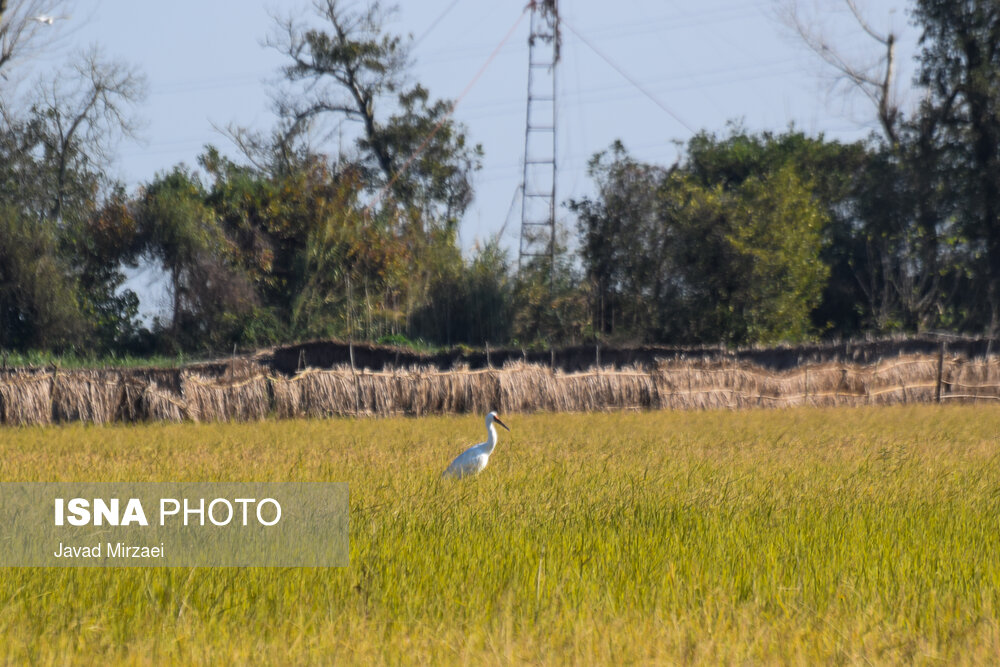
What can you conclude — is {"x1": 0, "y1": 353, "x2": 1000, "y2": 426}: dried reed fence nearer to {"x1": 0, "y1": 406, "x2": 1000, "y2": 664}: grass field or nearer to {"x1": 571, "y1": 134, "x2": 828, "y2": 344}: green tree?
{"x1": 571, "y1": 134, "x2": 828, "y2": 344}: green tree

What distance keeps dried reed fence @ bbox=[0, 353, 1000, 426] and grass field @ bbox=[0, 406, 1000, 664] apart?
7.14m

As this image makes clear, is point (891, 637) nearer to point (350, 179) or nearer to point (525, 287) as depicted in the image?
point (525, 287)

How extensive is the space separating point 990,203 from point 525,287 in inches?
491

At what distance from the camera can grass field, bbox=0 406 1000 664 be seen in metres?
3.71

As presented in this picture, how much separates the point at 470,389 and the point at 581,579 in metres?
13.7

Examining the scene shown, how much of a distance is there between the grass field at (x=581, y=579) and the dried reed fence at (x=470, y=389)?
7.14 metres

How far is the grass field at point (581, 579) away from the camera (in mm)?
3709

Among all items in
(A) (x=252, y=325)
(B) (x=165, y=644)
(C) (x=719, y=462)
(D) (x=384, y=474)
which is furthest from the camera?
(A) (x=252, y=325)

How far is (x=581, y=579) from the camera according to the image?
15.0 ft

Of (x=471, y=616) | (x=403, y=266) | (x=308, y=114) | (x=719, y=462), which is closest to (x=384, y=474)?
(x=719, y=462)

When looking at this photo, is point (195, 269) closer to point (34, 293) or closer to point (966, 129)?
point (34, 293)

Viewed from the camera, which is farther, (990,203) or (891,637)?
(990,203)

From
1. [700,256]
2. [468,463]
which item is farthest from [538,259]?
[468,463]

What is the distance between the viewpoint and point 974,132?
2834 cm
